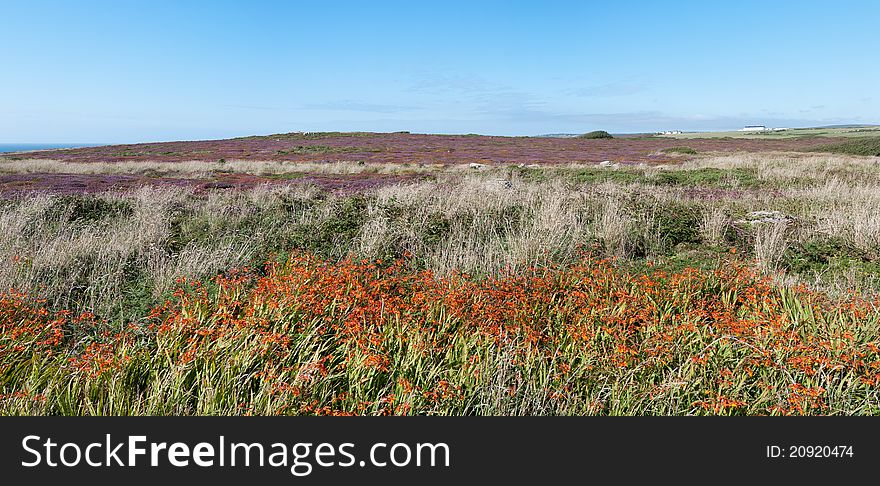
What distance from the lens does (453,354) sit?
378 centimetres

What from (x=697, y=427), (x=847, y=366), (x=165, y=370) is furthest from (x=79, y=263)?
(x=847, y=366)

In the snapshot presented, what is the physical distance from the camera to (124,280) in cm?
579

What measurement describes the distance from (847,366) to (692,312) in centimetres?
115

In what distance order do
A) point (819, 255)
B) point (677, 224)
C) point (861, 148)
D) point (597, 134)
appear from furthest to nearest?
point (597, 134) → point (861, 148) → point (677, 224) → point (819, 255)

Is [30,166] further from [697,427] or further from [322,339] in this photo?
[697,427]

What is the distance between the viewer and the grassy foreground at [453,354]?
10.3 ft

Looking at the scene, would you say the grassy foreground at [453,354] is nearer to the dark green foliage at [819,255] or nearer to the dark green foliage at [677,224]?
the dark green foliage at [819,255]

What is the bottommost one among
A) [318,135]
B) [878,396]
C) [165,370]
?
[878,396]

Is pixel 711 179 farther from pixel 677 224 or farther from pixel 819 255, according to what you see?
pixel 819 255

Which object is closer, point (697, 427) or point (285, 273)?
point (697, 427)

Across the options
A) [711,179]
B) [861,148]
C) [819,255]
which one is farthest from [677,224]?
[861,148]

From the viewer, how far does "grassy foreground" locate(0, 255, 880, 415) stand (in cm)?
314

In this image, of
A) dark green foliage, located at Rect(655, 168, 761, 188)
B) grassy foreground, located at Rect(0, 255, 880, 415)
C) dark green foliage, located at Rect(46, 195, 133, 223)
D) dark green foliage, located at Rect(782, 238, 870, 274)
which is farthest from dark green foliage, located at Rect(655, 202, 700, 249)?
dark green foliage, located at Rect(46, 195, 133, 223)

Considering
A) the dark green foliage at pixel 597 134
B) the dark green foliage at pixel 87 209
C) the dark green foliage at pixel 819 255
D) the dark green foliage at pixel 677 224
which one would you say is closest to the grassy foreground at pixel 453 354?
the dark green foliage at pixel 819 255
